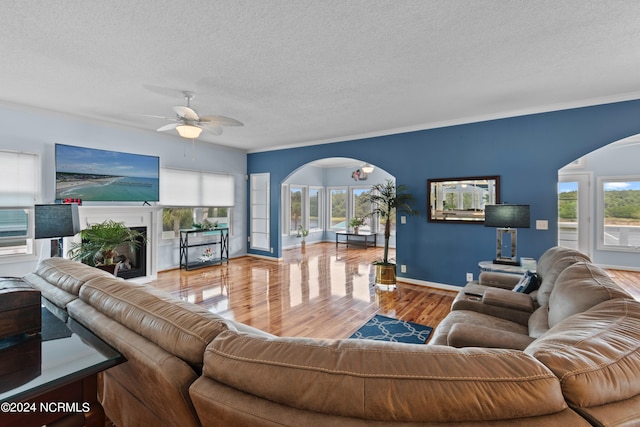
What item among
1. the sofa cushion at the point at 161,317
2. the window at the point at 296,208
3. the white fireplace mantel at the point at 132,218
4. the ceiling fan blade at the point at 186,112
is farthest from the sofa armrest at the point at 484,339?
the window at the point at 296,208

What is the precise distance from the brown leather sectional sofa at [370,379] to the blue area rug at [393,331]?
2.00m

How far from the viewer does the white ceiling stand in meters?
2.00

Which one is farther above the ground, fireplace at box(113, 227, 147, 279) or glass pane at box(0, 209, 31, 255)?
glass pane at box(0, 209, 31, 255)

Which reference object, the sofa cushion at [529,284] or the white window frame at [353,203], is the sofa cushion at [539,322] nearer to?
the sofa cushion at [529,284]

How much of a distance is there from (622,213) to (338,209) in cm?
692

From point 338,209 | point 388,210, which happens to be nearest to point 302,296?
point 388,210

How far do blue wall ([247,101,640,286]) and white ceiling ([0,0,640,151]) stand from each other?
0.86 feet

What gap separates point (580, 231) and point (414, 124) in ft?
14.7

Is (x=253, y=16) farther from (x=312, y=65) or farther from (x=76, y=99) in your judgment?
(x=76, y=99)

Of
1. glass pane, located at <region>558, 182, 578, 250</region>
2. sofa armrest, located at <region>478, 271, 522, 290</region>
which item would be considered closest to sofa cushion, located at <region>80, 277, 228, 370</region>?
sofa armrest, located at <region>478, 271, 522, 290</region>

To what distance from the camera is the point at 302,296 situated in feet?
13.9

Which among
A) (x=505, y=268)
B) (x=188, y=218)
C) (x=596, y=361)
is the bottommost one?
(x=505, y=268)

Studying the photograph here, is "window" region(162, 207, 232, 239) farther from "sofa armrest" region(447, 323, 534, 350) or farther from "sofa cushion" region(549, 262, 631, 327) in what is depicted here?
"sofa cushion" region(549, 262, 631, 327)

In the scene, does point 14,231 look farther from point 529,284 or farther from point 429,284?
point 529,284
